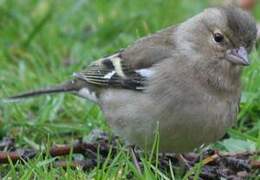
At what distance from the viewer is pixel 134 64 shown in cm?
514

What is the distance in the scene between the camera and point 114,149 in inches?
200

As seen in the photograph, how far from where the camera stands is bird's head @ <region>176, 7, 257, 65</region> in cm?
471

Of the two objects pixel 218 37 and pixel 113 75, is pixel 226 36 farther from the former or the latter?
pixel 113 75

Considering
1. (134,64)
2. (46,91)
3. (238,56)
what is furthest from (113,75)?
(238,56)

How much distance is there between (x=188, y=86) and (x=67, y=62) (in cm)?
217

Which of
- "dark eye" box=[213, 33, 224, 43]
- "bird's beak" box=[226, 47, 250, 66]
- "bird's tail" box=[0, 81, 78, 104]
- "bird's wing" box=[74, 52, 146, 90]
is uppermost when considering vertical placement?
"dark eye" box=[213, 33, 224, 43]

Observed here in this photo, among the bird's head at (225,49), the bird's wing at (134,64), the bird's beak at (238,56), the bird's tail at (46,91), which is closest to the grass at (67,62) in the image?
A: the bird's tail at (46,91)

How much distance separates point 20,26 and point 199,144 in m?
2.89

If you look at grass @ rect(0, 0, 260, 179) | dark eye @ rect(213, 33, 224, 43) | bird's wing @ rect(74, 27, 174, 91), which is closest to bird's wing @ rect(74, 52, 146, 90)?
bird's wing @ rect(74, 27, 174, 91)

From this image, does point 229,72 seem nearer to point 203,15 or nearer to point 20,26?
point 203,15

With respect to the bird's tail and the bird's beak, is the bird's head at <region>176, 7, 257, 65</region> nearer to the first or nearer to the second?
the bird's beak

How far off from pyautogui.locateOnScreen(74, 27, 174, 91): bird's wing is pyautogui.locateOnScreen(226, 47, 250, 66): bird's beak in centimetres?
39

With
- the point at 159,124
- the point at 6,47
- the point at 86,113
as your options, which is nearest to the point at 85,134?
the point at 86,113

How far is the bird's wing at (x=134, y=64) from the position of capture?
498 cm
